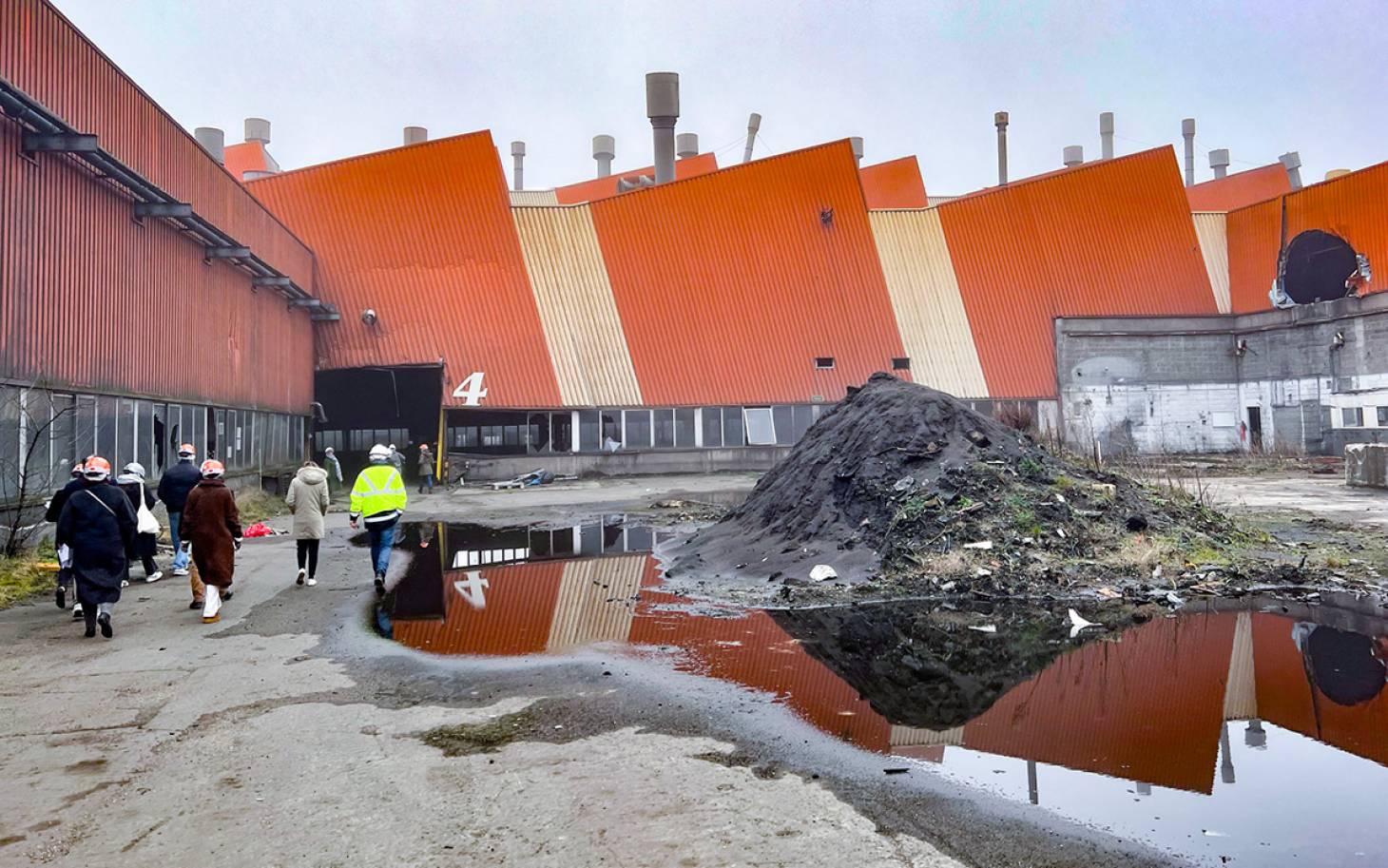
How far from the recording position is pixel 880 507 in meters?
11.9

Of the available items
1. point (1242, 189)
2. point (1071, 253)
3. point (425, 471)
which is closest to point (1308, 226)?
point (1071, 253)

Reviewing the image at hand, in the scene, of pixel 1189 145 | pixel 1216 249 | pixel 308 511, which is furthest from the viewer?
pixel 1189 145

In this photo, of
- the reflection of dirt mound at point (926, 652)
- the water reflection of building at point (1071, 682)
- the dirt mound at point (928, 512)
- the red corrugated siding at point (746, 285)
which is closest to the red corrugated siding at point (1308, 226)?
the red corrugated siding at point (746, 285)

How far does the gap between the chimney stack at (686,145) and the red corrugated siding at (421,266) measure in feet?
98.0

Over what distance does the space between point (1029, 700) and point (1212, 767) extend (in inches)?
55.1

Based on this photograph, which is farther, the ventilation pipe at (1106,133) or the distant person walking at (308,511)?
the ventilation pipe at (1106,133)

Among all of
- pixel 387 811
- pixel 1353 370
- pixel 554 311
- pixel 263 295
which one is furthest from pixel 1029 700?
pixel 1353 370

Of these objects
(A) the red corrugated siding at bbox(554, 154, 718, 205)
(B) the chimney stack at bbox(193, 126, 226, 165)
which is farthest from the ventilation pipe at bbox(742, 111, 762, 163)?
(B) the chimney stack at bbox(193, 126, 226, 165)

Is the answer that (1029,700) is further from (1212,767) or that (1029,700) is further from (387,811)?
(387,811)

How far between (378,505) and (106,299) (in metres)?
8.68

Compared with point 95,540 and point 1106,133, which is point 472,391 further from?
point 1106,133

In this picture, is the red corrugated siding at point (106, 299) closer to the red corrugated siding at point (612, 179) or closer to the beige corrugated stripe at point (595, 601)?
the beige corrugated stripe at point (595, 601)

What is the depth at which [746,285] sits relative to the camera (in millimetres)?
33688

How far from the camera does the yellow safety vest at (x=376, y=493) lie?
1044 cm
